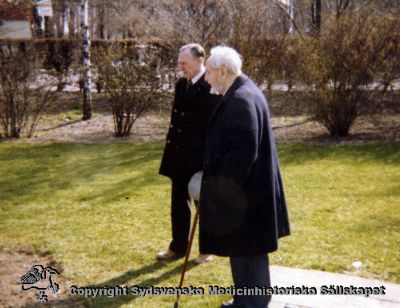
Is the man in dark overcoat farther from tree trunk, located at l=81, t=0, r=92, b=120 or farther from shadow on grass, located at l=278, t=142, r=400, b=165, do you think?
tree trunk, located at l=81, t=0, r=92, b=120

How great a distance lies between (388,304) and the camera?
14.0 feet

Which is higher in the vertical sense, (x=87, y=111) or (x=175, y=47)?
(x=175, y=47)

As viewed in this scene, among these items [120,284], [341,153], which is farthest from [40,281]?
[341,153]

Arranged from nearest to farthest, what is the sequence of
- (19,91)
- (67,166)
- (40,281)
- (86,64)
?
(40,281)
(67,166)
(19,91)
(86,64)

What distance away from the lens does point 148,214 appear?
6.60 m

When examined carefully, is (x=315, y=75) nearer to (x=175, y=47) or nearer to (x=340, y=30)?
(x=340, y=30)

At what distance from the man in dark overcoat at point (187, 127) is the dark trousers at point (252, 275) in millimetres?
1234

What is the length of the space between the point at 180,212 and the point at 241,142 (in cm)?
173

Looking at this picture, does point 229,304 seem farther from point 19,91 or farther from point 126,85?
point 19,91

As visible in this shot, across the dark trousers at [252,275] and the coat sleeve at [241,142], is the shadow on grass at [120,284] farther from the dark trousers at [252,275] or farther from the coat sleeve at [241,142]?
the coat sleeve at [241,142]

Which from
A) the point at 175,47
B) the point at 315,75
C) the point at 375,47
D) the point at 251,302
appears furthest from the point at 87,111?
the point at 251,302

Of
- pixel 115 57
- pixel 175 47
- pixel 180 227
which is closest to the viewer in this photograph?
pixel 180 227

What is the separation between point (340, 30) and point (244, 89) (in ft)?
25.6

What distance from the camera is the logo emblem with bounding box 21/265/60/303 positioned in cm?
459
